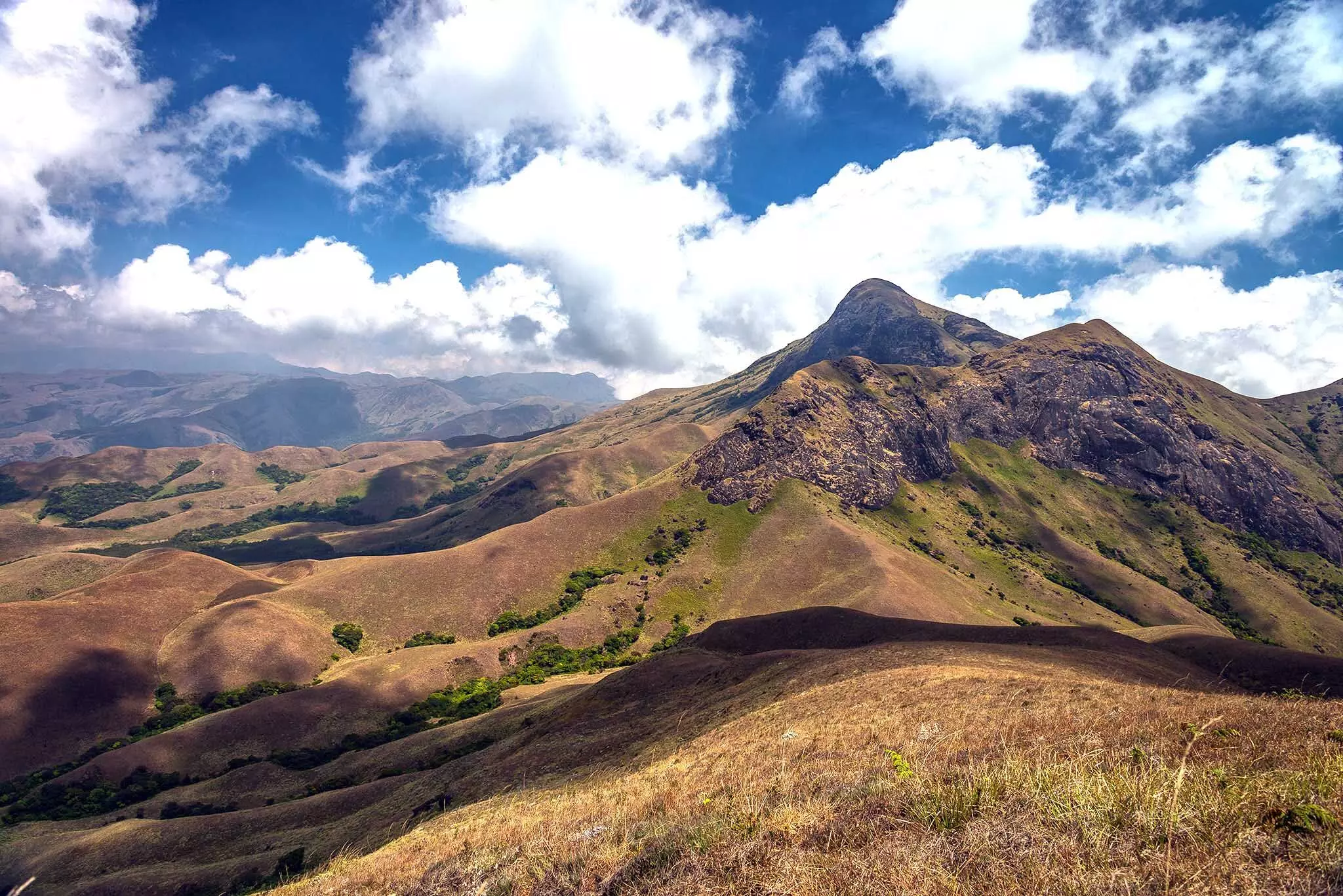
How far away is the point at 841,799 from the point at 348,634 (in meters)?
141

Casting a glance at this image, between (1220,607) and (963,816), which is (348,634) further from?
(1220,607)

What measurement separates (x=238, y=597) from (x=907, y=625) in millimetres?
153562

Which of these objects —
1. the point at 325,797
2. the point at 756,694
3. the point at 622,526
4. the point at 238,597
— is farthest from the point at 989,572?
the point at 238,597

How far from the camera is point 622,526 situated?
18238cm

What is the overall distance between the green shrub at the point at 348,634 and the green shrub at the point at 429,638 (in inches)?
402

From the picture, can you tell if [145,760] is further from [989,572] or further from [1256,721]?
[989,572]

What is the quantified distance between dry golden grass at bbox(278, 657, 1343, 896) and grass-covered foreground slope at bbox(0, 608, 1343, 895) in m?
0.05

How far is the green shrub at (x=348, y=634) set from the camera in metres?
122

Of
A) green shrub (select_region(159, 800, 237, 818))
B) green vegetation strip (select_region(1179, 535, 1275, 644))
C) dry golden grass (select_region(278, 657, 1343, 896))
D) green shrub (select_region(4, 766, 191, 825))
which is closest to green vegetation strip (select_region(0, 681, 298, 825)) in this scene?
green shrub (select_region(4, 766, 191, 825))

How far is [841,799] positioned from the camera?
11.1 metres

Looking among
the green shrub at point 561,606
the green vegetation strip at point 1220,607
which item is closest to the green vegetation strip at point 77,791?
the green shrub at point 561,606

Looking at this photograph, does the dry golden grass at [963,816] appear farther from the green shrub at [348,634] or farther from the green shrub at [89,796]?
the green shrub at [348,634]

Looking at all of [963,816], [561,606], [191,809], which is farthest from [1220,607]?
[191,809]

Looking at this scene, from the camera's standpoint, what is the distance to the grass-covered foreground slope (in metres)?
6.79
